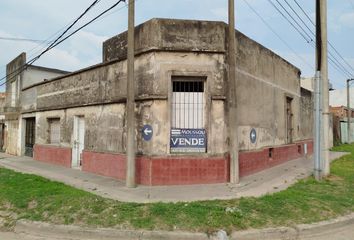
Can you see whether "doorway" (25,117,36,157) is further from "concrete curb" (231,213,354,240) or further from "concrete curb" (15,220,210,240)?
"concrete curb" (231,213,354,240)

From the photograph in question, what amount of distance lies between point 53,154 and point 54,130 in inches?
47.6

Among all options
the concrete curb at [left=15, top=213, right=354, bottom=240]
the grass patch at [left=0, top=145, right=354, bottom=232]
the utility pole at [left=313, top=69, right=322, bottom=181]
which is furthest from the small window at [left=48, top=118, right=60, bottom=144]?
the utility pole at [left=313, top=69, right=322, bottom=181]

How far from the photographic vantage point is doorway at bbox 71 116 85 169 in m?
14.2

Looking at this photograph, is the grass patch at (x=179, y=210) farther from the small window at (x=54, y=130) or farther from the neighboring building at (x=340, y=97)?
the neighboring building at (x=340, y=97)

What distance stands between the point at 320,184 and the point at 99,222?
675cm

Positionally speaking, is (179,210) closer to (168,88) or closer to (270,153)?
(168,88)

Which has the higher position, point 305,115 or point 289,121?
point 305,115

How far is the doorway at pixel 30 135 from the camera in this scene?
19.5 m

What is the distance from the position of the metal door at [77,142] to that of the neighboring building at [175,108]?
4 centimetres

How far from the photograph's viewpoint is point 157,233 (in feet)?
19.2

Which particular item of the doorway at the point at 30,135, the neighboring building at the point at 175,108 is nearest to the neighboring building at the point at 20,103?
the doorway at the point at 30,135

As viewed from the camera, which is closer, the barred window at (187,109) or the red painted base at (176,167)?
the red painted base at (176,167)

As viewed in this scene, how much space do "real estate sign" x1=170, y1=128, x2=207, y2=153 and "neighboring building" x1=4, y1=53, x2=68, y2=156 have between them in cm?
1159

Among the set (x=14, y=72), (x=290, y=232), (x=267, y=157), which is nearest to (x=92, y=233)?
(x=290, y=232)
